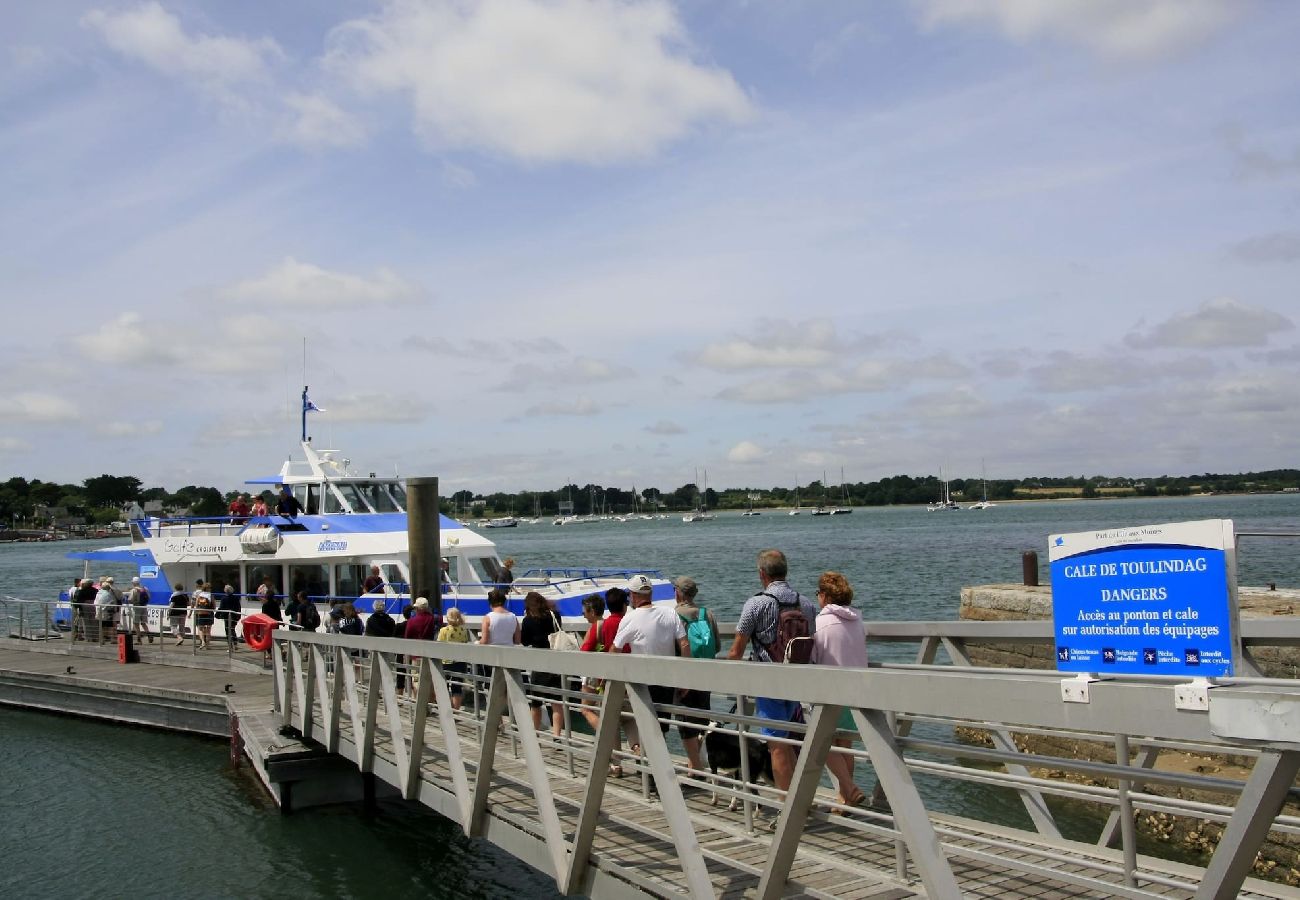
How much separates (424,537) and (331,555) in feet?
18.3

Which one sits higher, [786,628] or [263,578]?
[786,628]

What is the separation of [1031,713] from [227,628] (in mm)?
19102

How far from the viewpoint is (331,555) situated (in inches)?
809

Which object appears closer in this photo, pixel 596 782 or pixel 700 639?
pixel 596 782

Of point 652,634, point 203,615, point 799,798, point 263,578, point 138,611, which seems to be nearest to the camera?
point 799,798

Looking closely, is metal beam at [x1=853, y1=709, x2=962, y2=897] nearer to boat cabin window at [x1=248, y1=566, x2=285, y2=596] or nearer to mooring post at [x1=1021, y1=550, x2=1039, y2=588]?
mooring post at [x1=1021, y1=550, x2=1039, y2=588]

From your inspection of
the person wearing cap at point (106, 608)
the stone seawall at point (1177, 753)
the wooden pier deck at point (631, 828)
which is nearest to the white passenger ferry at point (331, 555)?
the person wearing cap at point (106, 608)

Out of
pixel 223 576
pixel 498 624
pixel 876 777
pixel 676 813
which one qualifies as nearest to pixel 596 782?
pixel 676 813

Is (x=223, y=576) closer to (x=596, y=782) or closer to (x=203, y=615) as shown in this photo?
(x=203, y=615)

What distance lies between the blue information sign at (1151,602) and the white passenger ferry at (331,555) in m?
14.8

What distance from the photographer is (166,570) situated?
75.2 feet

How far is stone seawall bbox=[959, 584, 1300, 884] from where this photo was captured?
31.1 feet

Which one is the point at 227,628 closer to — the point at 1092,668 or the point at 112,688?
the point at 112,688

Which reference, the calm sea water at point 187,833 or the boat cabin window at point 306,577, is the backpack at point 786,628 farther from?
the boat cabin window at point 306,577
